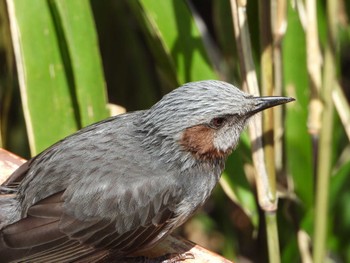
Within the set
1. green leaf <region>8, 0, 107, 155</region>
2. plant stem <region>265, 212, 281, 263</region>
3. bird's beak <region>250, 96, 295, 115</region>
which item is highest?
green leaf <region>8, 0, 107, 155</region>

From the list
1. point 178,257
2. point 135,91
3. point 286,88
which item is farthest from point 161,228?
point 135,91

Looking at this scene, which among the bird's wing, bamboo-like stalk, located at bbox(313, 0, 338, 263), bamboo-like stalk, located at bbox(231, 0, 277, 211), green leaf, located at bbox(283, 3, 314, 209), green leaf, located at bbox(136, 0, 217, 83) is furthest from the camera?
green leaf, located at bbox(283, 3, 314, 209)

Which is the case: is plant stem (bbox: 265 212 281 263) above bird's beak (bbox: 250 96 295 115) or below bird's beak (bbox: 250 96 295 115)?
below

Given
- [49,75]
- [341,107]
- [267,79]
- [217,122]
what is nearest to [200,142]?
[217,122]

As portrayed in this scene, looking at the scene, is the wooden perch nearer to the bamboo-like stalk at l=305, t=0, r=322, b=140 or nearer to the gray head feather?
the gray head feather

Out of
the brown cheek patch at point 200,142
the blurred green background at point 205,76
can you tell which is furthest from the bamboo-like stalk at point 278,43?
the brown cheek patch at point 200,142

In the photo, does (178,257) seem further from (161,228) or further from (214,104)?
(214,104)

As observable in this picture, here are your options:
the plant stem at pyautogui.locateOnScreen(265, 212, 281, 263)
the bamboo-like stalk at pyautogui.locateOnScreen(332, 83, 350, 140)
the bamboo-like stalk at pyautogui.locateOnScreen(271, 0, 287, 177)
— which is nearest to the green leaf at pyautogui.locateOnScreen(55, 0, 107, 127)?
the bamboo-like stalk at pyautogui.locateOnScreen(271, 0, 287, 177)

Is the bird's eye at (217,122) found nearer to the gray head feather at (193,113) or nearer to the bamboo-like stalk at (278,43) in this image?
the gray head feather at (193,113)
